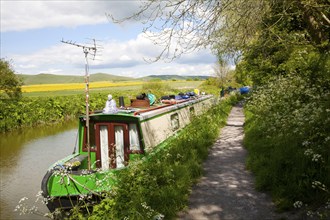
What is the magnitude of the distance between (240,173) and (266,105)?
495cm

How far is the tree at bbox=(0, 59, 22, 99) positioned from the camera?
2583 centimetres

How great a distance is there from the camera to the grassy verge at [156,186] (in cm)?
462

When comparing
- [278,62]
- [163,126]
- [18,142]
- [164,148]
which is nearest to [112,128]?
[164,148]

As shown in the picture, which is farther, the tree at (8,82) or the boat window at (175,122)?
the tree at (8,82)

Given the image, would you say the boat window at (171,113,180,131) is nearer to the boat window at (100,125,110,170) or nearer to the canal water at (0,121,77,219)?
the boat window at (100,125,110,170)

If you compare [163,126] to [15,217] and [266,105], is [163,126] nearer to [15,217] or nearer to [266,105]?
[266,105]

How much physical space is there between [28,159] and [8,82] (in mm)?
15387

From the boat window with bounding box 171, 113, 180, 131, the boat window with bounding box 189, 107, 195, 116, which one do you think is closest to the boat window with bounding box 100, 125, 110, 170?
the boat window with bounding box 171, 113, 180, 131

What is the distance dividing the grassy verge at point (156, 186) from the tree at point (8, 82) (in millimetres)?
22472

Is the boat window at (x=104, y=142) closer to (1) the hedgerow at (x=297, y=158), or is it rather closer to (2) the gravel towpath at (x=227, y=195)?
(2) the gravel towpath at (x=227, y=195)

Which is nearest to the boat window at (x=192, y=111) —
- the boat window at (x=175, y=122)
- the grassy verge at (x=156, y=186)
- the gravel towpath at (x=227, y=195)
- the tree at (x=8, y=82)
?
the boat window at (x=175, y=122)

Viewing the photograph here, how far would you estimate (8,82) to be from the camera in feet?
85.6

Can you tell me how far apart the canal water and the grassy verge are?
1.37 metres

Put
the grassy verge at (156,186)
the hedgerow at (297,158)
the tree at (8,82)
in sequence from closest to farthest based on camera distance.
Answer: the hedgerow at (297,158) < the grassy verge at (156,186) < the tree at (8,82)
